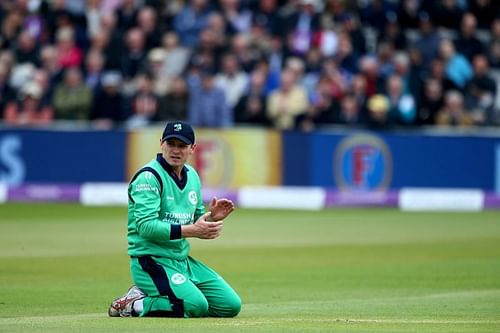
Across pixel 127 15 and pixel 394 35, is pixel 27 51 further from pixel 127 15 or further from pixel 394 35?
pixel 394 35

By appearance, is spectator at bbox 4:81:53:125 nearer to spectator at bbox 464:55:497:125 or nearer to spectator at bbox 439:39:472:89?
spectator at bbox 439:39:472:89

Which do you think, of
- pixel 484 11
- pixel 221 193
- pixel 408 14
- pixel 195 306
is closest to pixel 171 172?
pixel 195 306

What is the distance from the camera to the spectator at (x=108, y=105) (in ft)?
83.0

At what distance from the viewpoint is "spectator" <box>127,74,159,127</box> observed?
82.4 feet

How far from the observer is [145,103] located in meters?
25.2

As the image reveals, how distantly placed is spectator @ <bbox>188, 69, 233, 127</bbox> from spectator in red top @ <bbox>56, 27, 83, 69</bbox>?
2903 mm

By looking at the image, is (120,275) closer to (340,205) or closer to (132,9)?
(340,205)

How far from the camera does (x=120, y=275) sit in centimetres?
1470

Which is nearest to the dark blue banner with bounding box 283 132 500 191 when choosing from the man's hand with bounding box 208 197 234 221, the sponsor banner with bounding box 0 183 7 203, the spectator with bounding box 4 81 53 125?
the spectator with bounding box 4 81 53 125

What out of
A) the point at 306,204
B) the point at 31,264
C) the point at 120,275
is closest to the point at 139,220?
the point at 120,275

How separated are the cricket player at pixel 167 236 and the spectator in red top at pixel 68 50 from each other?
52.7 ft

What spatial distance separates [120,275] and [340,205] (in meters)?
10.4

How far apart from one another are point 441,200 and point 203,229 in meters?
14.9

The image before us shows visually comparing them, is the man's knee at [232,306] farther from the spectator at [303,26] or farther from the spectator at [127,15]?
the spectator at [127,15]
